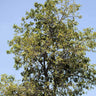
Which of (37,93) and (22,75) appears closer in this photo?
(37,93)

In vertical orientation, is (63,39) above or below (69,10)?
below

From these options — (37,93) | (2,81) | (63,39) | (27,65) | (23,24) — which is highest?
(23,24)

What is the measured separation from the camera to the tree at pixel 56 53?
1025 inches

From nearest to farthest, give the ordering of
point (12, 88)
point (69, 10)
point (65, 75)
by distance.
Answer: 1. point (12, 88)
2. point (65, 75)
3. point (69, 10)

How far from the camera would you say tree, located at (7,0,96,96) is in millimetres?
26047

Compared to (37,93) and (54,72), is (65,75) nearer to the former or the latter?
(54,72)

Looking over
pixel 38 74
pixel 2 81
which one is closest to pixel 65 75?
pixel 38 74

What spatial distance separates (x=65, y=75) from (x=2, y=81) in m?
7.44

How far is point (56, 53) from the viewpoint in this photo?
86.0ft

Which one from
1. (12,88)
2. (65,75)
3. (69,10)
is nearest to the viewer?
(12,88)

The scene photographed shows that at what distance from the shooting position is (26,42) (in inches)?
1022

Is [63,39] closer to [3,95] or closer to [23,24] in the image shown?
[23,24]

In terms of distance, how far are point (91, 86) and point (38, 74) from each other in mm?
6614

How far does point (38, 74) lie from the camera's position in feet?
89.9
